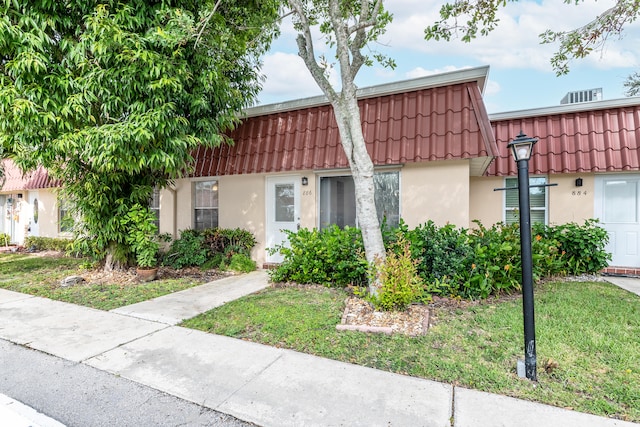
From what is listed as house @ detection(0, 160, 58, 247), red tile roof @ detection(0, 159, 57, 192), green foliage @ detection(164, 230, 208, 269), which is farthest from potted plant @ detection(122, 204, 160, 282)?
house @ detection(0, 160, 58, 247)

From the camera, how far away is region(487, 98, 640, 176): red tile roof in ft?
21.2

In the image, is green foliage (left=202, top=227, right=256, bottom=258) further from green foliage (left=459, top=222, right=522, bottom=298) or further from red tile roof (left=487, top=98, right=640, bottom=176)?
red tile roof (left=487, top=98, right=640, bottom=176)

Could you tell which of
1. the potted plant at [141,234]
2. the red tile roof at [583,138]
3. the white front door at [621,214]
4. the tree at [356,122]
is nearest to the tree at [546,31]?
the red tile roof at [583,138]

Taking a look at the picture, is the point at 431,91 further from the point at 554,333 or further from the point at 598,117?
the point at 554,333

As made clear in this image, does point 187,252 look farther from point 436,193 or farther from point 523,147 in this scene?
point 523,147

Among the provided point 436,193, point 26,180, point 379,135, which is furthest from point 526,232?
point 26,180

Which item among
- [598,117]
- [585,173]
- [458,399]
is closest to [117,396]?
[458,399]

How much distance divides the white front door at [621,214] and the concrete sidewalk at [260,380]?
20.9ft

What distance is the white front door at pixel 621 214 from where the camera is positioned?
6.71 m

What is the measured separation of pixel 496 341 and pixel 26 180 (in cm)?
1480

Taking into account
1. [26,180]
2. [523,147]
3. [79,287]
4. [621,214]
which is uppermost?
[26,180]

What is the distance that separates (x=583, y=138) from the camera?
6.87 m

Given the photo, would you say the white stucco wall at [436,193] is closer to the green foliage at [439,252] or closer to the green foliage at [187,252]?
the green foliage at [439,252]

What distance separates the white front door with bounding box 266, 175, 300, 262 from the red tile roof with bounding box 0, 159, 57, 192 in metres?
6.98
